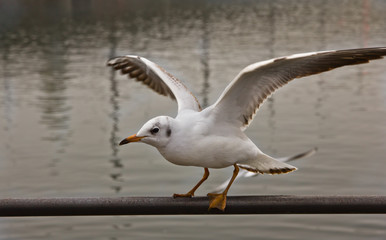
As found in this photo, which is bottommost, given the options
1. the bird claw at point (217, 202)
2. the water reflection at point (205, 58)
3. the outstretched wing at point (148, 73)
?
the water reflection at point (205, 58)

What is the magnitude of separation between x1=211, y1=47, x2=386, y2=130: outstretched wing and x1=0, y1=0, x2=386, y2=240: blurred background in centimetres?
512

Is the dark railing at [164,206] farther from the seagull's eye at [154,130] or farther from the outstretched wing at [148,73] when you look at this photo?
the outstretched wing at [148,73]

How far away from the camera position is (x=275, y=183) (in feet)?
35.7

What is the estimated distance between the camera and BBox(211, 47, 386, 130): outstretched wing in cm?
326

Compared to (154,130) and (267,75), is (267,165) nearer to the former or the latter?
(267,75)

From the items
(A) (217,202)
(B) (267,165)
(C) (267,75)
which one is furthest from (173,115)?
(A) (217,202)

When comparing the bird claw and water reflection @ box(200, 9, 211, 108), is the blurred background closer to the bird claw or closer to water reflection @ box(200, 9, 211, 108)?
water reflection @ box(200, 9, 211, 108)

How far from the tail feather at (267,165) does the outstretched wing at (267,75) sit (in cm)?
21

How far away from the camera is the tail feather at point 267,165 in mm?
3678

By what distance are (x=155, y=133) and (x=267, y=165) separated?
81 cm

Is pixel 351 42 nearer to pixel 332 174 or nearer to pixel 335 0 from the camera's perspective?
pixel 332 174

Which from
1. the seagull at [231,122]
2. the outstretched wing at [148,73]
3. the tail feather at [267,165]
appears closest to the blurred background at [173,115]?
the outstretched wing at [148,73]

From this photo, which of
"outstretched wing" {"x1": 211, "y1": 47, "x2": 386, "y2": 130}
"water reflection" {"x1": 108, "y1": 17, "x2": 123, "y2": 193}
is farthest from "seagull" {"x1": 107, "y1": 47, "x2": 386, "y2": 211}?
"water reflection" {"x1": 108, "y1": 17, "x2": 123, "y2": 193}

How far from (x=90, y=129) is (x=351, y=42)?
1494cm
